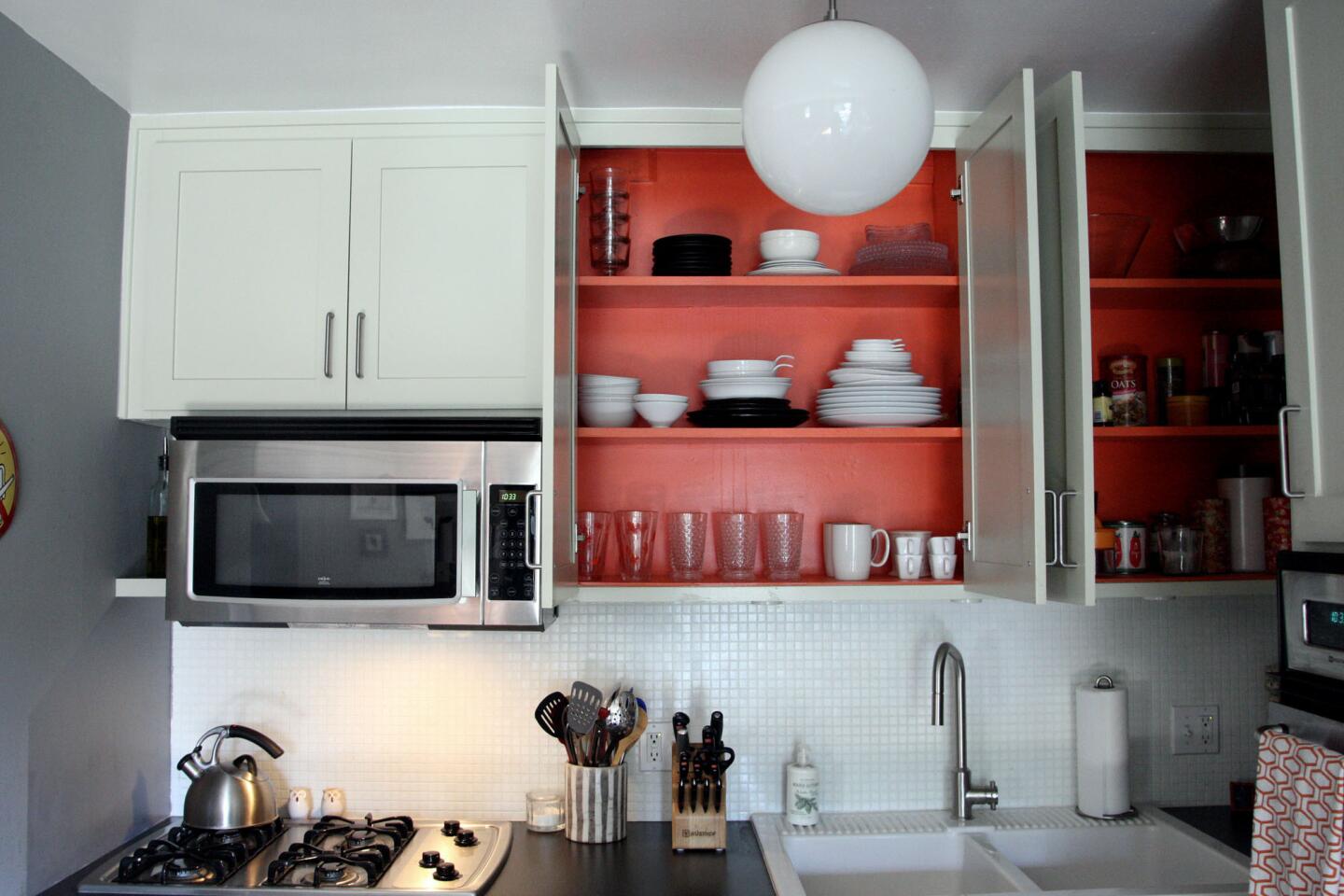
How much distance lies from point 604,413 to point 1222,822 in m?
1.62

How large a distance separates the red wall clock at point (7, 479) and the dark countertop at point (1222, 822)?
2444mm

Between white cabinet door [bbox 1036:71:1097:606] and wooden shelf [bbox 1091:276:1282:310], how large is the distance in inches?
10.8

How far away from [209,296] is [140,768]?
3.45ft

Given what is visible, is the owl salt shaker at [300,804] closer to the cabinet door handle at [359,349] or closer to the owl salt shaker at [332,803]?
the owl salt shaker at [332,803]

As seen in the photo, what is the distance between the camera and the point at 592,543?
2.07m

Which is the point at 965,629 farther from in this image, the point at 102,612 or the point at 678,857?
the point at 102,612

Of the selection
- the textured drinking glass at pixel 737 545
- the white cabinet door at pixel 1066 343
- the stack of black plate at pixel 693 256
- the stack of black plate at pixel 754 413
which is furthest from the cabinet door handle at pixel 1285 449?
the stack of black plate at pixel 693 256

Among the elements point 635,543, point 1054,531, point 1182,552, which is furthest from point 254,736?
point 1182,552

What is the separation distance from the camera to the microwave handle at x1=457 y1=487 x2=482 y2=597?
1.91 metres

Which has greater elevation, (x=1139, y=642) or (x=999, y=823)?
(x=1139, y=642)

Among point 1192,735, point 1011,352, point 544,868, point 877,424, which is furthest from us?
point 1192,735

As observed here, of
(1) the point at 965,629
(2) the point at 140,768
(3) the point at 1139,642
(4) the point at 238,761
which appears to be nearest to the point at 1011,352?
(1) the point at 965,629

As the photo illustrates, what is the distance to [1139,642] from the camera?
2.27 m

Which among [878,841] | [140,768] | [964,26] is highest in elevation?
[964,26]
